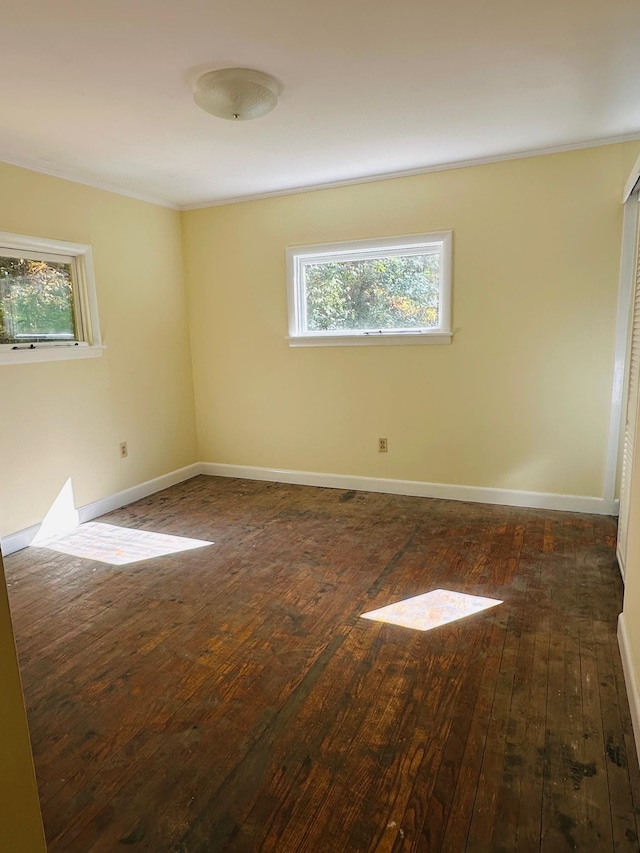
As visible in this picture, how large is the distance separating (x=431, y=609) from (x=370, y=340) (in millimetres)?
2236

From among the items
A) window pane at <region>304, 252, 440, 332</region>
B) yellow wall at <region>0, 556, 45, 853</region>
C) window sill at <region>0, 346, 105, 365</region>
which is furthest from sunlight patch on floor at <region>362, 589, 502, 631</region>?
window sill at <region>0, 346, 105, 365</region>

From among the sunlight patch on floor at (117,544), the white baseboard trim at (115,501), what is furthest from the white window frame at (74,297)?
the sunlight patch on floor at (117,544)

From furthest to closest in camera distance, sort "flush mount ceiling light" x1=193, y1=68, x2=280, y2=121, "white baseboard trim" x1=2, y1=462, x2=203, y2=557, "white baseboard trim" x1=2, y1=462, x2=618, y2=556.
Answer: "white baseboard trim" x1=2, y1=462, x2=618, y2=556, "white baseboard trim" x1=2, y1=462, x2=203, y2=557, "flush mount ceiling light" x1=193, y1=68, x2=280, y2=121

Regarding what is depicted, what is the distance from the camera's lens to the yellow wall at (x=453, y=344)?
3.41 meters

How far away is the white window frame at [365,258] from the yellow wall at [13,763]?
3.44 m

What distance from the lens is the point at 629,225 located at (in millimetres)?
3193

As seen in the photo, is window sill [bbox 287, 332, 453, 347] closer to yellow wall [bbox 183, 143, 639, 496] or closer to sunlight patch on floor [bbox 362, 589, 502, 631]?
yellow wall [bbox 183, 143, 639, 496]

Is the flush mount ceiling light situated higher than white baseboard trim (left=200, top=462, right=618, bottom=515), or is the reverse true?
the flush mount ceiling light

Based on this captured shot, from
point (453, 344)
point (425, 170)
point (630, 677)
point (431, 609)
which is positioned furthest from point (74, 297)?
point (630, 677)

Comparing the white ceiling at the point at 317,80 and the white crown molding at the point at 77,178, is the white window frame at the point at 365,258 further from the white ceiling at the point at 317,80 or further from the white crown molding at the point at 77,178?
the white crown molding at the point at 77,178

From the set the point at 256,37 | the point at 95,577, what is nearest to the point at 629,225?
the point at 256,37

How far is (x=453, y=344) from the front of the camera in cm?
383

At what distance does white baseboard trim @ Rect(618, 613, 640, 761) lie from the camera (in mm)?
1656

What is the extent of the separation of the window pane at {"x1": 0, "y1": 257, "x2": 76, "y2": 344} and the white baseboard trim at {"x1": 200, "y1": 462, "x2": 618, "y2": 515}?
6.15 ft
